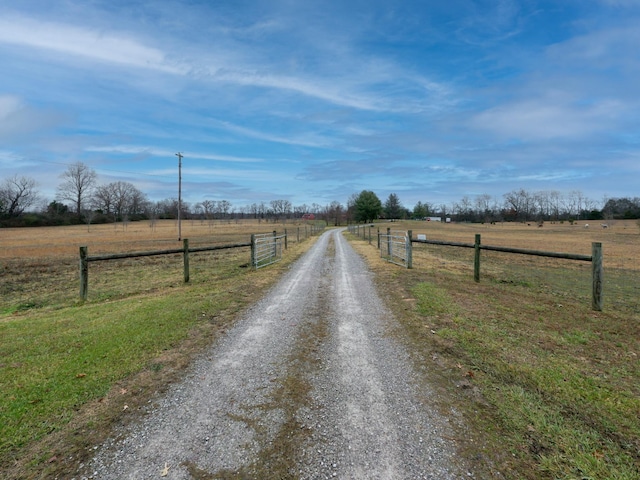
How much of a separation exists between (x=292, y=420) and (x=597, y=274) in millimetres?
7037

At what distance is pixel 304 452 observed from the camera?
2355 millimetres

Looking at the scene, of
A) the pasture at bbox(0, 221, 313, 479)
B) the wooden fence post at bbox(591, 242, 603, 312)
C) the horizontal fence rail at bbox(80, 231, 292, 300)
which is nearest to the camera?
the pasture at bbox(0, 221, 313, 479)

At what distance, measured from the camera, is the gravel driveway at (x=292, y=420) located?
2.21 m

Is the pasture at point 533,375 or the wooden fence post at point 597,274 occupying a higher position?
the wooden fence post at point 597,274

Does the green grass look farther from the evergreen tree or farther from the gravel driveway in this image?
the evergreen tree

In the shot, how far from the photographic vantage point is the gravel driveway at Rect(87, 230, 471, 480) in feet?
7.27

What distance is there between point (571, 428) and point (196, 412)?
3.29 m

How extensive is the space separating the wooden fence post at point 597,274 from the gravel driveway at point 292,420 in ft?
16.3

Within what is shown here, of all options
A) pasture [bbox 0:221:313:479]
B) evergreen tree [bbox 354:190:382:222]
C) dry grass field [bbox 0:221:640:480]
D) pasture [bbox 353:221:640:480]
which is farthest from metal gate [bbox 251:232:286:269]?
evergreen tree [bbox 354:190:382:222]

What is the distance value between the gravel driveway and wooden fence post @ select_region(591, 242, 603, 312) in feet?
16.3

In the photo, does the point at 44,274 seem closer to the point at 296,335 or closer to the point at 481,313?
the point at 296,335

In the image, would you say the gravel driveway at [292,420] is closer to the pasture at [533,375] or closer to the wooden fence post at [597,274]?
the pasture at [533,375]

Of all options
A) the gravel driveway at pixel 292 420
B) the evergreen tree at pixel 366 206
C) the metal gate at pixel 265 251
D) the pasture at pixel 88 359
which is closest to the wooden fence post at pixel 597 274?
the gravel driveway at pixel 292 420

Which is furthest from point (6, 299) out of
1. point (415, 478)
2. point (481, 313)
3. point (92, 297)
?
point (481, 313)
